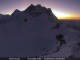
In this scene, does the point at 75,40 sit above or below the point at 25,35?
below

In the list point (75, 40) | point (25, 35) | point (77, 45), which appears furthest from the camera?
point (25, 35)

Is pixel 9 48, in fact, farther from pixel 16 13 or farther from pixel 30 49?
pixel 16 13

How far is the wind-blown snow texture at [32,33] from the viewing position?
55466 mm

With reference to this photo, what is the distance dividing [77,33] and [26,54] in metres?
18.2

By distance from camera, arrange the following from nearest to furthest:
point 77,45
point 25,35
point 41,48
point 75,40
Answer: point 77,45 → point 75,40 → point 41,48 → point 25,35

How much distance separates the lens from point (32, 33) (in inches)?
2422

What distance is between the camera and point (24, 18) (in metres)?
63.2

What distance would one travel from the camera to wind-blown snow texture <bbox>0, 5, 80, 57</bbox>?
55.5 meters

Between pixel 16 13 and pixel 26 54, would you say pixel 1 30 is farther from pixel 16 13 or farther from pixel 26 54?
pixel 26 54

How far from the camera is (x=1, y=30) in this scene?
62.3 metres

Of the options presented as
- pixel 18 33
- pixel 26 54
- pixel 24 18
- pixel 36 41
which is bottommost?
pixel 26 54

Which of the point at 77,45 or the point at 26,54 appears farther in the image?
the point at 26,54

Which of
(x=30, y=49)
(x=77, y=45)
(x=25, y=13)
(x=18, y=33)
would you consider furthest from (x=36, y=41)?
(x=77, y=45)

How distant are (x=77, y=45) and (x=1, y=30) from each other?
29.1 m
